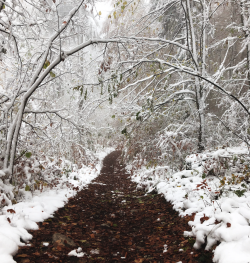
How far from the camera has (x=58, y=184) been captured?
21.9 feet

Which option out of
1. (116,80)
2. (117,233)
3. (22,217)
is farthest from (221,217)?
(116,80)

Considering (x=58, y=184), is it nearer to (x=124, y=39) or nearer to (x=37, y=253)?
(x=37, y=253)

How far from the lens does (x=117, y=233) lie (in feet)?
12.7

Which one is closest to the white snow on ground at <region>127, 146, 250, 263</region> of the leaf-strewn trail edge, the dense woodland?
the leaf-strewn trail edge

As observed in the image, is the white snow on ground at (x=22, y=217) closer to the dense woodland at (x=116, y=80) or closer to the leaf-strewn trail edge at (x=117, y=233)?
the leaf-strewn trail edge at (x=117, y=233)

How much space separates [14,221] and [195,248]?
2749 millimetres

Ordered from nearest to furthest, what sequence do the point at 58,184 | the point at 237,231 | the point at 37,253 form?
the point at 237,231, the point at 37,253, the point at 58,184

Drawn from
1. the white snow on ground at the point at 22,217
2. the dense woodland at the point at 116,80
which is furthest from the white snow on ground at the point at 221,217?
the white snow on ground at the point at 22,217

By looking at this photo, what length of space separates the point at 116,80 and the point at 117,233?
3112mm

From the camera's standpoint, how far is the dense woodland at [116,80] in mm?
4281

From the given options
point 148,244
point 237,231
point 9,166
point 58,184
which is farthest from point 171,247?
point 58,184

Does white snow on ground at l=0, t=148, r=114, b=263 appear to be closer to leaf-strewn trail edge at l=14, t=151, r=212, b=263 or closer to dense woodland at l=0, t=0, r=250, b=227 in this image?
leaf-strewn trail edge at l=14, t=151, r=212, b=263

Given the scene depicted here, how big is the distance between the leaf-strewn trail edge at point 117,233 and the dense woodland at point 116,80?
4.05 feet

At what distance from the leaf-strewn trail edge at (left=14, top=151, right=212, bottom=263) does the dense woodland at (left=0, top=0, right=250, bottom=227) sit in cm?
124
